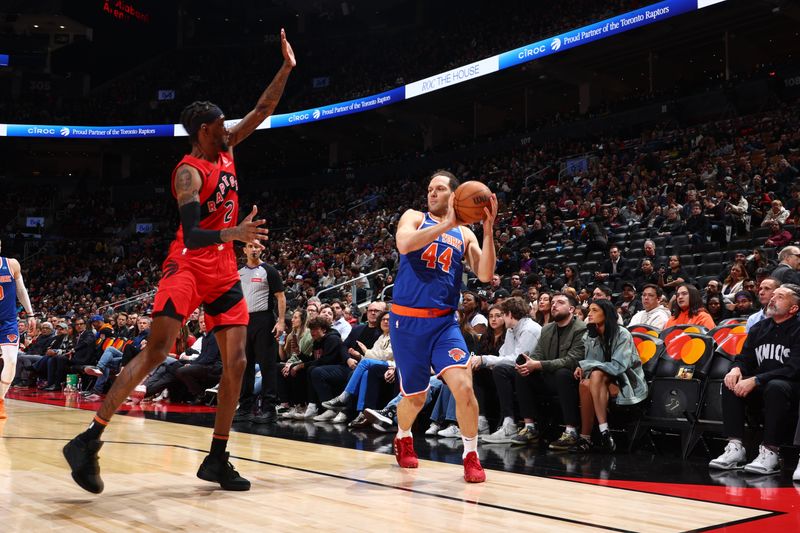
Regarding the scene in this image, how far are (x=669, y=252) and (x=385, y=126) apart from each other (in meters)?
17.9

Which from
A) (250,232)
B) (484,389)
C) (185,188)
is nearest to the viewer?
(250,232)

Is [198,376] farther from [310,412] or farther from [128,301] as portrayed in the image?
[128,301]

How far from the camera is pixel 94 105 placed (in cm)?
3139

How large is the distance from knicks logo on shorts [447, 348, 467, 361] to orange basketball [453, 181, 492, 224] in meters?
0.77

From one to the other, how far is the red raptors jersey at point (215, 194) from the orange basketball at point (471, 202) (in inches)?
44.8

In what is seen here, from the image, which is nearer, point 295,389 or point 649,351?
point 649,351

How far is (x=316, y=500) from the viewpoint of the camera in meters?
3.25

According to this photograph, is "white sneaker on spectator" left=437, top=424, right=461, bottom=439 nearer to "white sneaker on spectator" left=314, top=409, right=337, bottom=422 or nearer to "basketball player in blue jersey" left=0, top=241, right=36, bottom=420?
"white sneaker on spectator" left=314, top=409, right=337, bottom=422

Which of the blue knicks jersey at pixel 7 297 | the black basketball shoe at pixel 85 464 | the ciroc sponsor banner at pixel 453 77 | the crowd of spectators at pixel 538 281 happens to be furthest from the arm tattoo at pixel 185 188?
the ciroc sponsor banner at pixel 453 77


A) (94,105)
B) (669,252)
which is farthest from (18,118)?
(669,252)

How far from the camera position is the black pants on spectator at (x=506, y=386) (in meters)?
6.22

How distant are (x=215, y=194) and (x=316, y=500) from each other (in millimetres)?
1547

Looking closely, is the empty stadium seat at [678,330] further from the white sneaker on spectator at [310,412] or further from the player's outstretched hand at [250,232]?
the player's outstretched hand at [250,232]

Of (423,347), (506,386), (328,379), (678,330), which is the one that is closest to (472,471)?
(423,347)
